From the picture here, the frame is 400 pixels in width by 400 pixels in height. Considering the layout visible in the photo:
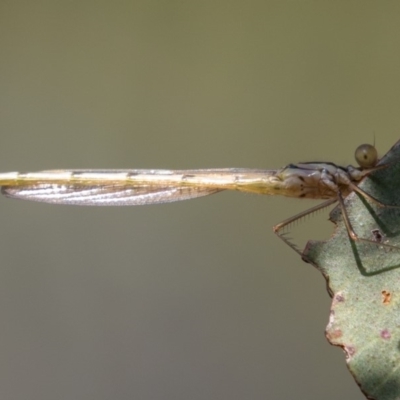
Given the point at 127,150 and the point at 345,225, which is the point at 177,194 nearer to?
the point at 345,225

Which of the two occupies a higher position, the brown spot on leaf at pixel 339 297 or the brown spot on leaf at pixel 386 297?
the brown spot on leaf at pixel 339 297

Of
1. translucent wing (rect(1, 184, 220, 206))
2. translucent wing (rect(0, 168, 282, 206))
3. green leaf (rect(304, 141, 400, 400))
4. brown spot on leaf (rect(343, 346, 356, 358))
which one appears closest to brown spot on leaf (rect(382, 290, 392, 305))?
green leaf (rect(304, 141, 400, 400))

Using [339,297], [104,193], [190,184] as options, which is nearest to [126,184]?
[104,193]

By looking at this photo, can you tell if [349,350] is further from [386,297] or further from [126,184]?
[126,184]

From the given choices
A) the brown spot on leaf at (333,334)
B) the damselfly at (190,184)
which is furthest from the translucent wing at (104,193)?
the brown spot on leaf at (333,334)

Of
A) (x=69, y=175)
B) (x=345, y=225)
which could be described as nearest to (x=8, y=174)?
(x=69, y=175)

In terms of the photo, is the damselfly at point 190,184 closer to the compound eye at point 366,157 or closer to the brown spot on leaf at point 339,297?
the compound eye at point 366,157
